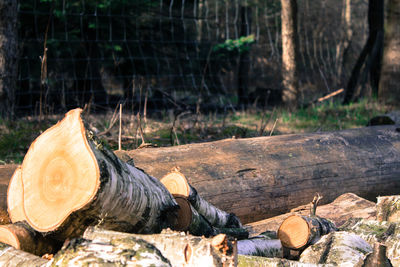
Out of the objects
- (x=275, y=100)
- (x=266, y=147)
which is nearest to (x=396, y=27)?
(x=275, y=100)

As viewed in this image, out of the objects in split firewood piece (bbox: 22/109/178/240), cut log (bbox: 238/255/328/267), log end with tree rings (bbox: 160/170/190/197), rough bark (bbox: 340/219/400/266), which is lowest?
rough bark (bbox: 340/219/400/266)

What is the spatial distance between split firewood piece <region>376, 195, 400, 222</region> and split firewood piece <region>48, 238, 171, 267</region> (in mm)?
1928

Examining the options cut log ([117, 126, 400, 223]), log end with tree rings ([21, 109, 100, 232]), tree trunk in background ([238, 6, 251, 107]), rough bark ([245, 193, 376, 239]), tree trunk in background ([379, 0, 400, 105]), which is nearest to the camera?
log end with tree rings ([21, 109, 100, 232])

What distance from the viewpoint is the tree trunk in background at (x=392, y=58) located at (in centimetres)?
818

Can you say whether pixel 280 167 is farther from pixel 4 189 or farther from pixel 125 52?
pixel 125 52

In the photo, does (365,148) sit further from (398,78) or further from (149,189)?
(398,78)

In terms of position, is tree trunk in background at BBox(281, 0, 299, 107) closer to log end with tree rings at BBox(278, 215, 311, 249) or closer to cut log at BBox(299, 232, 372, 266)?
log end with tree rings at BBox(278, 215, 311, 249)

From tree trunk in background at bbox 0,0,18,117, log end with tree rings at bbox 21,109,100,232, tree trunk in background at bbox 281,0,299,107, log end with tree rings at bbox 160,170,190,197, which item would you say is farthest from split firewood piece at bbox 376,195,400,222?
tree trunk in background at bbox 281,0,299,107

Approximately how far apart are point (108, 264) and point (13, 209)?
34.4 inches

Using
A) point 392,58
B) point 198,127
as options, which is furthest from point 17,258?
point 392,58

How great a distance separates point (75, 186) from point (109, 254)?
1.03 feet

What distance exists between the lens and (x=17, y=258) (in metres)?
Result: 1.95

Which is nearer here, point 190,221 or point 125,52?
point 190,221

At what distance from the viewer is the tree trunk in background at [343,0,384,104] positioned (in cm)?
896
